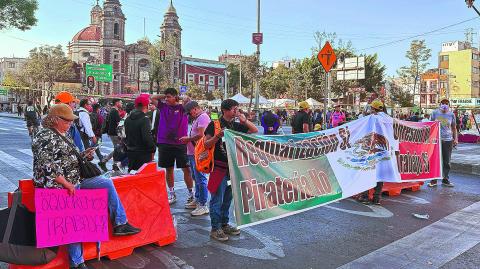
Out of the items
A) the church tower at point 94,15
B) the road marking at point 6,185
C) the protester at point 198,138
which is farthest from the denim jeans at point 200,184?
the church tower at point 94,15

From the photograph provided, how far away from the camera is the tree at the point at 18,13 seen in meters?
20.6

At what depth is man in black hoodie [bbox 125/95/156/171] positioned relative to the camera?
21.2 ft

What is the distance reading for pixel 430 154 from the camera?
894cm

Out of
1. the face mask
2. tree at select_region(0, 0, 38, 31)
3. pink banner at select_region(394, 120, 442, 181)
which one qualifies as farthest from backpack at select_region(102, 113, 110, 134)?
tree at select_region(0, 0, 38, 31)

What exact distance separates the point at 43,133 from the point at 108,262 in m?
1.51

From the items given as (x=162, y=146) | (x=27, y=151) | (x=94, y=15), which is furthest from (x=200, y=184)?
(x=94, y=15)

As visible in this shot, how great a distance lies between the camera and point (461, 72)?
282ft

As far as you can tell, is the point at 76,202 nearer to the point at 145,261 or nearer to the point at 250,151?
the point at 145,261

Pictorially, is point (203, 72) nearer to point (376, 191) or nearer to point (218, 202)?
point (376, 191)

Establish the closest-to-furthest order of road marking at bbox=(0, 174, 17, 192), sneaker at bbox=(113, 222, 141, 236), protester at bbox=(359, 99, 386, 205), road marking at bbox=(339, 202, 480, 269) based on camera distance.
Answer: sneaker at bbox=(113, 222, 141, 236) → road marking at bbox=(339, 202, 480, 269) → protester at bbox=(359, 99, 386, 205) → road marking at bbox=(0, 174, 17, 192)

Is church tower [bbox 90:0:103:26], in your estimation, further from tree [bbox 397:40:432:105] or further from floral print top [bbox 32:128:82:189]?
floral print top [bbox 32:128:82:189]

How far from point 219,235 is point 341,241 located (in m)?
1.51

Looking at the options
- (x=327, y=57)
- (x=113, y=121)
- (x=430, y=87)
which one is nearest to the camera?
(x=113, y=121)

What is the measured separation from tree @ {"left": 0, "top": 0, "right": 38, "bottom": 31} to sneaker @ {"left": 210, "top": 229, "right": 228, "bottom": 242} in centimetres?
1959
